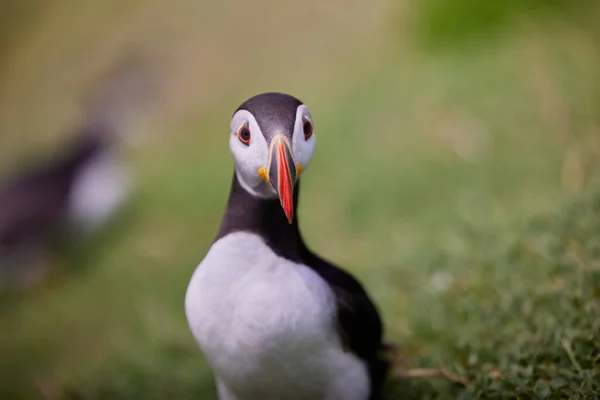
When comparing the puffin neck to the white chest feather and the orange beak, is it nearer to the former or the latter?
the orange beak

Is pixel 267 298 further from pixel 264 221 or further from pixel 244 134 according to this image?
pixel 244 134

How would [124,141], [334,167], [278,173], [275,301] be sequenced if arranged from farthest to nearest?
[124,141]
[334,167]
[275,301]
[278,173]

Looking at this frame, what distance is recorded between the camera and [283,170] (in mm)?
1055

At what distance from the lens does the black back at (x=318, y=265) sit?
1219mm

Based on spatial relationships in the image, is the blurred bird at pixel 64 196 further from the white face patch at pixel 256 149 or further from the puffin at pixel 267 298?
the white face patch at pixel 256 149

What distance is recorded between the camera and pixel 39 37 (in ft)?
11.7

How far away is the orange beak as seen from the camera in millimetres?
1058

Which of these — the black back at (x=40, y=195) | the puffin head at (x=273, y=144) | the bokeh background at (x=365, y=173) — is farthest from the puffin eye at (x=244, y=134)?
the black back at (x=40, y=195)

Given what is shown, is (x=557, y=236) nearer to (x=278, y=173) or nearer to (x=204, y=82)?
(x=278, y=173)

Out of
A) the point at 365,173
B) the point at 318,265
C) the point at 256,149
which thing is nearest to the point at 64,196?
A: the point at 365,173

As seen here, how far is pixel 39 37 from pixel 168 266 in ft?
6.46

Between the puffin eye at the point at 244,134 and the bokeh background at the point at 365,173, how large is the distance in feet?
2.45

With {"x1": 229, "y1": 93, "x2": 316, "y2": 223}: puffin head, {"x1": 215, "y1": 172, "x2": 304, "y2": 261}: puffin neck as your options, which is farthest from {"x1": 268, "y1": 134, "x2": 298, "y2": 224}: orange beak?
{"x1": 215, "y1": 172, "x2": 304, "y2": 261}: puffin neck

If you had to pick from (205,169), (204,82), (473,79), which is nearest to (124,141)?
(204,82)
